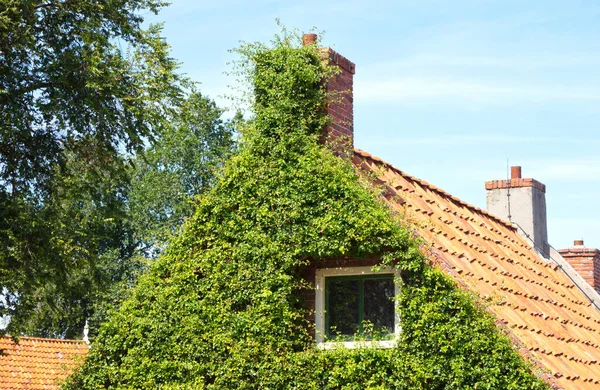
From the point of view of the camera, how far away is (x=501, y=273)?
55.3ft

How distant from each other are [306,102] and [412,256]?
3.25 meters

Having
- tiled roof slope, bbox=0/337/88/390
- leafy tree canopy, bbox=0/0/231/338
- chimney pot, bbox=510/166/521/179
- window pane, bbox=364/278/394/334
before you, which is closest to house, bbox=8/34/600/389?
window pane, bbox=364/278/394/334

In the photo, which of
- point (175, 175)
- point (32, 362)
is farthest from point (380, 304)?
point (175, 175)

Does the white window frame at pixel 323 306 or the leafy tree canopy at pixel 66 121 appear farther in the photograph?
the leafy tree canopy at pixel 66 121

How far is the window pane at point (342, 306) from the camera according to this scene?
14.4 metres

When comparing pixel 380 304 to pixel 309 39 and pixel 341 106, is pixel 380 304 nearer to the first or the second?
pixel 341 106

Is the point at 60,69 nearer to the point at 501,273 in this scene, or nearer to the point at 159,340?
the point at 159,340

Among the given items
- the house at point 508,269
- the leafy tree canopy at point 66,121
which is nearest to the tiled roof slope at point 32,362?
the leafy tree canopy at point 66,121

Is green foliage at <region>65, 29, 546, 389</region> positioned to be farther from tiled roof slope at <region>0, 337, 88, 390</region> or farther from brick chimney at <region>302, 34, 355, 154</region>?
tiled roof slope at <region>0, 337, 88, 390</region>

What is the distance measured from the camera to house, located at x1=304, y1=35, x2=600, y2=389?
1435 cm

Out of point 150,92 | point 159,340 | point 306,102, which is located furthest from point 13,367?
point 306,102

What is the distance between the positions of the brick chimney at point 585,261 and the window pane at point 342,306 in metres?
12.0

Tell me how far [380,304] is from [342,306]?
625mm

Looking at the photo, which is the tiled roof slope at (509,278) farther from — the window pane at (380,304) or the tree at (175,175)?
the tree at (175,175)
